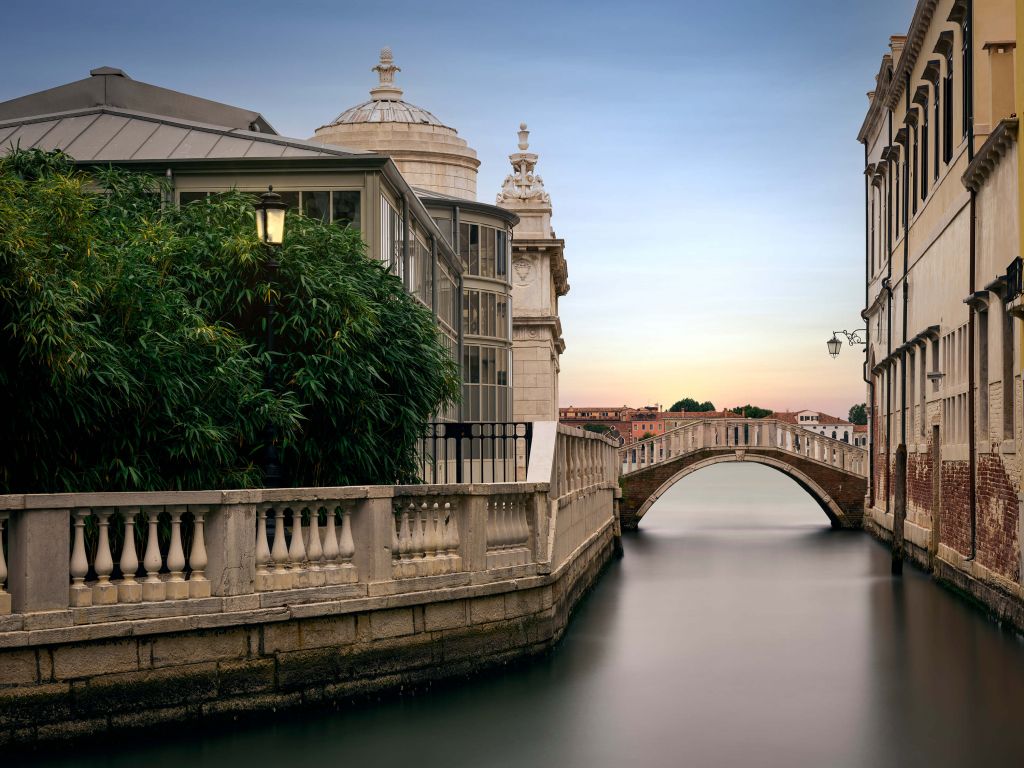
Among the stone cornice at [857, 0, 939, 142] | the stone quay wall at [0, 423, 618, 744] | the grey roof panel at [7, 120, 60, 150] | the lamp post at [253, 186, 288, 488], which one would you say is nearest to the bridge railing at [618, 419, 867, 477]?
the stone cornice at [857, 0, 939, 142]

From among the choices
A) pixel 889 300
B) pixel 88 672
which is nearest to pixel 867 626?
pixel 88 672

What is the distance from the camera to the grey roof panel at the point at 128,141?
59.4ft

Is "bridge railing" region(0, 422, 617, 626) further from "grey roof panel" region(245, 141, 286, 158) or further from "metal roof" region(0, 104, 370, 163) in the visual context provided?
"metal roof" region(0, 104, 370, 163)

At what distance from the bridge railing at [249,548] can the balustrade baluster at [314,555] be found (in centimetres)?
1

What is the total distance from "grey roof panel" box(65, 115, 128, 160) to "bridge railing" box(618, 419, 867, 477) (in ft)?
84.1

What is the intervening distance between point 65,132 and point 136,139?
1.23 metres

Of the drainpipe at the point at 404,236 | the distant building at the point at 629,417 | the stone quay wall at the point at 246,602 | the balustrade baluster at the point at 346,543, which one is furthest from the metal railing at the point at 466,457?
the distant building at the point at 629,417

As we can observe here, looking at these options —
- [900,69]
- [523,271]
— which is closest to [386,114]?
[523,271]

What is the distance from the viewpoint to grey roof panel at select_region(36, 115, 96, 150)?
1872 cm

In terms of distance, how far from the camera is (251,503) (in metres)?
10.0

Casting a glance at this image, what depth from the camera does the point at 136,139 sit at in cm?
1881

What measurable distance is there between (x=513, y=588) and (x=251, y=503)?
10.5 feet

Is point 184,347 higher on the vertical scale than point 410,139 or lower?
lower

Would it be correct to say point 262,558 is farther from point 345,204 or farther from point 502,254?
point 502,254
